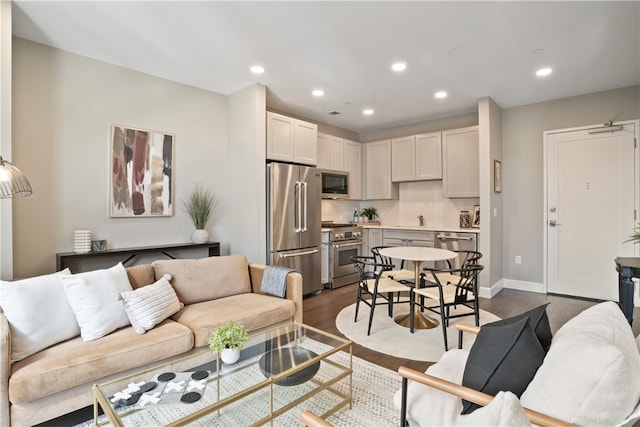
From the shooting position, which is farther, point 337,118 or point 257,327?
point 337,118

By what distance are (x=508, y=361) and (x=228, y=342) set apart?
137 cm

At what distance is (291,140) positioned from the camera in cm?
436

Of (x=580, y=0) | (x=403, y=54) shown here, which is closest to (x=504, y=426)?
(x=580, y=0)

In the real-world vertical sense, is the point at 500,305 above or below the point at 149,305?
below

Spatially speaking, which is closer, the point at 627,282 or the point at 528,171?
the point at 627,282

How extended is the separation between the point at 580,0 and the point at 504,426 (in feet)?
9.50

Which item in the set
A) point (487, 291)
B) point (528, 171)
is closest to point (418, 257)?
point (487, 291)

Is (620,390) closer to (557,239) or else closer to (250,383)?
(250,383)

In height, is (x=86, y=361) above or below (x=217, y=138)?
below

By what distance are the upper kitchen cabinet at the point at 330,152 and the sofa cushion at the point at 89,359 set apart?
3.58 metres

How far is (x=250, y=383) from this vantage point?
168 cm

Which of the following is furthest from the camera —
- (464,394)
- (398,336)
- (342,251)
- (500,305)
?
(342,251)

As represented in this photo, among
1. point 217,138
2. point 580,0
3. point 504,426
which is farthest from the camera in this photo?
point 217,138

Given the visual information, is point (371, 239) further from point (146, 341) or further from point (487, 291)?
point (146, 341)
